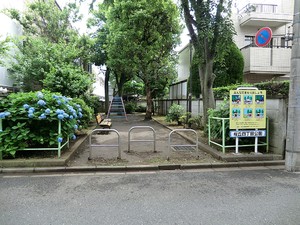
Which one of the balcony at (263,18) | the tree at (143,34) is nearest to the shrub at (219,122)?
the balcony at (263,18)

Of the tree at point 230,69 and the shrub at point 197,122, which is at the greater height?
the tree at point 230,69

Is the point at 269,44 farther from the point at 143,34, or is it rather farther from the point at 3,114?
the point at 3,114

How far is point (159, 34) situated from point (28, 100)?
1131cm

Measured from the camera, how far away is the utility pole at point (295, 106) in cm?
488

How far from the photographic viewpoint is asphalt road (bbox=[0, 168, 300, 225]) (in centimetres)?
293

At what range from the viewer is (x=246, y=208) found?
→ 126 inches

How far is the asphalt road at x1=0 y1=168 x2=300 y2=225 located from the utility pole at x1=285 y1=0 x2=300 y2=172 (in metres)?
0.41

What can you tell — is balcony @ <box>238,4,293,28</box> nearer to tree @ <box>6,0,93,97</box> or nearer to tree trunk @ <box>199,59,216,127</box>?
tree trunk @ <box>199,59,216,127</box>

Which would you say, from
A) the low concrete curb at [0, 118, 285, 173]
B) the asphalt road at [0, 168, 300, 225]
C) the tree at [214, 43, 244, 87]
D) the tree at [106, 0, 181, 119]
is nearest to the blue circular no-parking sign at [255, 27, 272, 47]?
the tree at [214, 43, 244, 87]

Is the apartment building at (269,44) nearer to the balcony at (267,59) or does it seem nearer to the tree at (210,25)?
the balcony at (267,59)

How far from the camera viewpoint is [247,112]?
5.64 metres

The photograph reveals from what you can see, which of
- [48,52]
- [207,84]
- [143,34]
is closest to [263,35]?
[207,84]

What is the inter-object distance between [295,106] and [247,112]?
1.06 metres

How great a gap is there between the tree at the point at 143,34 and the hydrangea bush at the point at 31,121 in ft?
32.3
